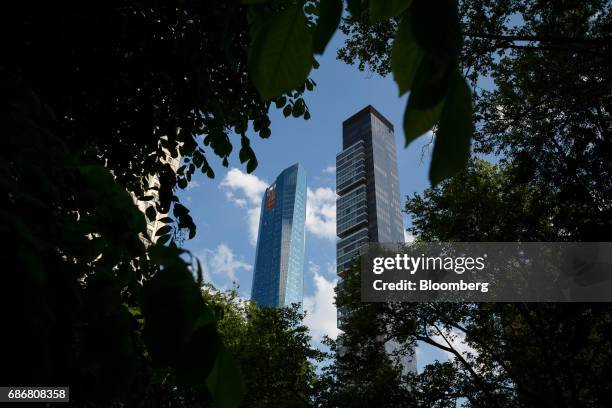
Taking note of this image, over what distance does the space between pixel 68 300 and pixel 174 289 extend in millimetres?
543

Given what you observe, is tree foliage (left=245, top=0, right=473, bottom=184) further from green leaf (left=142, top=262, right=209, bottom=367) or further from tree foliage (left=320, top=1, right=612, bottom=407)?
tree foliage (left=320, top=1, right=612, bottom=407)

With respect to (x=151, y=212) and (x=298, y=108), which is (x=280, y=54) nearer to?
(x=151, y=212)

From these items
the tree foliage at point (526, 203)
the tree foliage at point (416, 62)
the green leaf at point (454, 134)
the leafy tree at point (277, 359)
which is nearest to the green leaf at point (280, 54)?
the tree foliage at point (416, 62)

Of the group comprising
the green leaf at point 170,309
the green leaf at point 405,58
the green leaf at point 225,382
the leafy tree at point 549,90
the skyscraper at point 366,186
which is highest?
the skyscraper at point 366,186

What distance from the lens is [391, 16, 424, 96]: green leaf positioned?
59 cm

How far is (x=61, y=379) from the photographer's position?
1123 mm

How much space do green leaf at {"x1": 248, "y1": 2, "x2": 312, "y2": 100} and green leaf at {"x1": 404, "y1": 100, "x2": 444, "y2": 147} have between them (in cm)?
20

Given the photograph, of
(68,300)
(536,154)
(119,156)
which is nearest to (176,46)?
(119,156)

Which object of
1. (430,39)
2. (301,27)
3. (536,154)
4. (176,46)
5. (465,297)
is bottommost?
(430,39)

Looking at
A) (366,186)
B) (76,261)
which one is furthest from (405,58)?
(366,186)

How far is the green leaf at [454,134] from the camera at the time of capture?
0.50 metres

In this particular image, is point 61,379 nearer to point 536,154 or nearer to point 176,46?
point 176,46

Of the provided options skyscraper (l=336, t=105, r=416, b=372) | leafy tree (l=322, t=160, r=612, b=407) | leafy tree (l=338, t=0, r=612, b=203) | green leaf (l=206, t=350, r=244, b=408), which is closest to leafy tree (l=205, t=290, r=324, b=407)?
leafy tree (l=322, t=160, r=612, b=407)

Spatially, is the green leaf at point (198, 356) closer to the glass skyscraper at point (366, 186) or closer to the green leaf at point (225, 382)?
the green leaf at point (225, 382)
